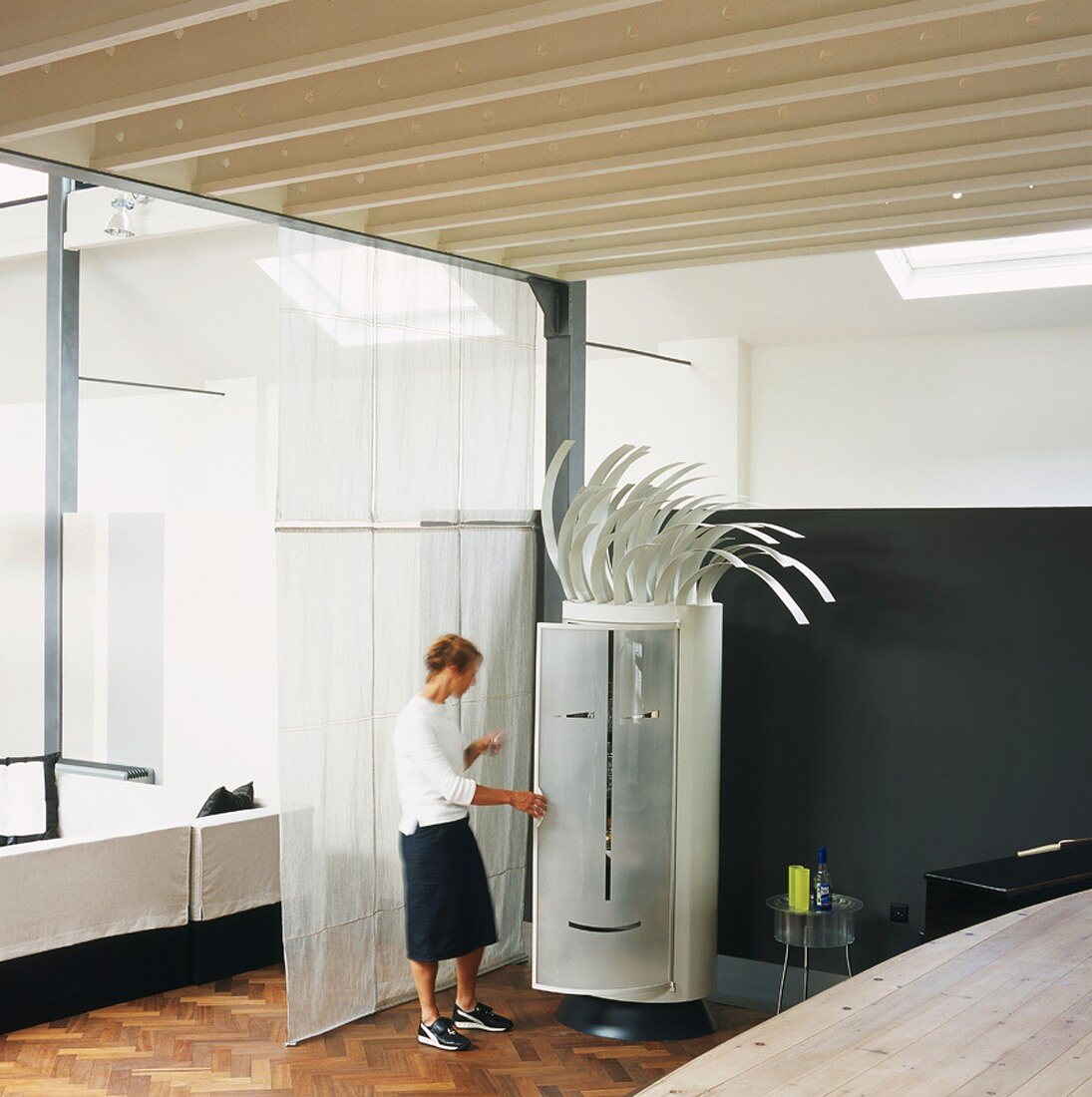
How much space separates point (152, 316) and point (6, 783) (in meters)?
4.42

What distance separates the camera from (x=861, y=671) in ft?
Answer: 18.8

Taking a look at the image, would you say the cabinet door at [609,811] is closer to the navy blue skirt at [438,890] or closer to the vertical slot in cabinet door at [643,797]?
the vertical slot in cabinet door at [643,797]

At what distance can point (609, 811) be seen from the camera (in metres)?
5.26

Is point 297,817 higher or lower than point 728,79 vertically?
lower

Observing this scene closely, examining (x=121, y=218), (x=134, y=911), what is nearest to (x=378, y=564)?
(x=134, y=911)

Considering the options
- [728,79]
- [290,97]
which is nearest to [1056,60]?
[728,79]

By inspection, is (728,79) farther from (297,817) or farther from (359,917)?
(359,917)

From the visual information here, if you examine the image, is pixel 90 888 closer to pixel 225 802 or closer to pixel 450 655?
pixel 225 802

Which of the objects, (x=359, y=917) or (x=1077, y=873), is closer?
(x=1077, y=873)

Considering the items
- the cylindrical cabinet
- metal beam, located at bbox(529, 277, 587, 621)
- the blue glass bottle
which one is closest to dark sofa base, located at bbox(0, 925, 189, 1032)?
the cylindrical cabinet

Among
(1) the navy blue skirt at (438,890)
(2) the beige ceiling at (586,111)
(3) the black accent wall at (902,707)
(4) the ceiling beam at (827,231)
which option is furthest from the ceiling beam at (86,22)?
(3) the black accent wall at (902,707)

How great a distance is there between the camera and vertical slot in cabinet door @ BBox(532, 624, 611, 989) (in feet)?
17.3

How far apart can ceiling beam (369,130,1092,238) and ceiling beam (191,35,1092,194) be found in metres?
0.41

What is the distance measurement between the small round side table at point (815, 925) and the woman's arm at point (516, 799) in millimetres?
1035
